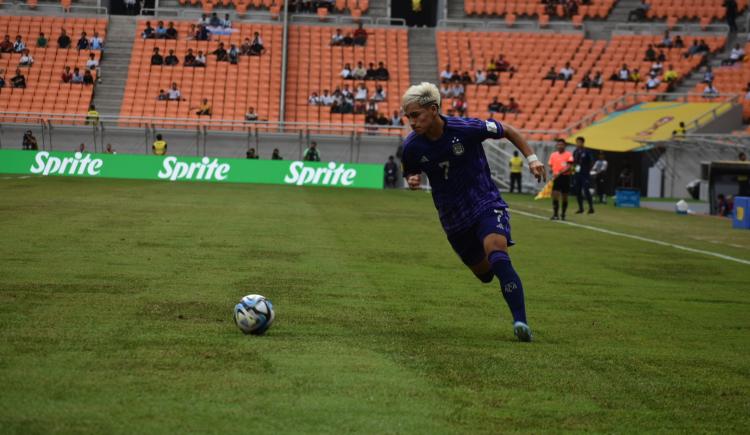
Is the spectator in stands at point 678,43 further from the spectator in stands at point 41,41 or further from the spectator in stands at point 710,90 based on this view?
the spectator in stands at point 41,41

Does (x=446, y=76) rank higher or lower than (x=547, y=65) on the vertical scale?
lower

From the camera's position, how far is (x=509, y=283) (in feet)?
25.5

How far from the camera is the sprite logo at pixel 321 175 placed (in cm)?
3988

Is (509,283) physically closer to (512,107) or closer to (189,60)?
(512,107)

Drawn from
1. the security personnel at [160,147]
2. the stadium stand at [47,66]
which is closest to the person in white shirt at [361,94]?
the security personnel at [160,147]

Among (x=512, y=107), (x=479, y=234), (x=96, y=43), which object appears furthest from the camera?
(x=96, y=43)

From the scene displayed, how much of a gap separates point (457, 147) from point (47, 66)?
144ft

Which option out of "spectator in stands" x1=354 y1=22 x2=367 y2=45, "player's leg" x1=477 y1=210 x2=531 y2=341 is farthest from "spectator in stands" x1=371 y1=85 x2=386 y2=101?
"player's leg" x1=477 y1=210 x2=531 y2=341

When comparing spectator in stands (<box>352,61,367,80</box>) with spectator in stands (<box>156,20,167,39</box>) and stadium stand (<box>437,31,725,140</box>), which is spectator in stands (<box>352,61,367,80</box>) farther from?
spectator in stands (<box>156,20,167,39</box>)

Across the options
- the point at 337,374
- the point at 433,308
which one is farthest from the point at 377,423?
the point at 433,308

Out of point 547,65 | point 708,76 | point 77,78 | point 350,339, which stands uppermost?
point 547,65

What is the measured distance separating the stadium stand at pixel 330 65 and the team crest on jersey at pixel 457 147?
38486 mm

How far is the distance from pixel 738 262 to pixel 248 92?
35.1 meters

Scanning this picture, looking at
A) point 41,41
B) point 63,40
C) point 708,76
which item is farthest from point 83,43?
point 708,76
